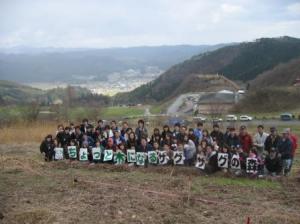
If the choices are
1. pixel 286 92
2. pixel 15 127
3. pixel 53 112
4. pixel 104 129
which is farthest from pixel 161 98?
pixel 104 129

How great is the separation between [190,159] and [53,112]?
88.5 ft

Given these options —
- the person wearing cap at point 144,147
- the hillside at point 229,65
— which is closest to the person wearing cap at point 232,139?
the person wearing cap at point 144,147

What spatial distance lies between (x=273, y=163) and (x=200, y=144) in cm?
211

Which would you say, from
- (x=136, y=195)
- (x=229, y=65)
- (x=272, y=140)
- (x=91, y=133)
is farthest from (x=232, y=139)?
(x=229, y=65)

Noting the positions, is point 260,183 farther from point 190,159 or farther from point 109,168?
point 109,168

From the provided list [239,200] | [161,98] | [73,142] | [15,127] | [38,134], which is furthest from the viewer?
[161,98]

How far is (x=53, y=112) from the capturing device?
39.5m

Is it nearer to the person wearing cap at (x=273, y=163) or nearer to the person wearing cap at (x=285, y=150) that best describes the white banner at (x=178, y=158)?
the person wearing cap at (x=273, y=163)

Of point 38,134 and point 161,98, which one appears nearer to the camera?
point 38,134

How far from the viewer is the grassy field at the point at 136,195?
9453mm

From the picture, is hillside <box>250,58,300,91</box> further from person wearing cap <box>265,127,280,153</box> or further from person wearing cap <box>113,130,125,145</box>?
person wearing cap <box>265,127,280,153</box>

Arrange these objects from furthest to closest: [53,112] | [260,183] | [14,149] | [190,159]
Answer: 1. [53,112]
2. [14,149]
3. [190,159]
4. [260,183]

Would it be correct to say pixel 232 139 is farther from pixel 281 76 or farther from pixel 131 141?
pixel 281 76

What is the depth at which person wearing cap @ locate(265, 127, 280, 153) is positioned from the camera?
1323cm
